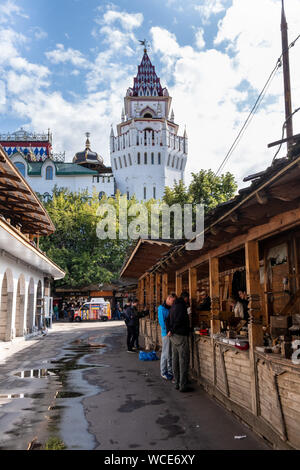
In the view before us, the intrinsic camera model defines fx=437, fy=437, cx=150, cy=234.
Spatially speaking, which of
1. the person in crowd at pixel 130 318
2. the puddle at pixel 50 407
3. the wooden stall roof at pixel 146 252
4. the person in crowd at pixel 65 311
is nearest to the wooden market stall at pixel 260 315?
the puddle at pixel 50 407

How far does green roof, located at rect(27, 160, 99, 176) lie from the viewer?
61.0m

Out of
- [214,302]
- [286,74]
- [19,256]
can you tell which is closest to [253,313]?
[214,302]

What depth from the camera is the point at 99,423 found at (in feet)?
20.0

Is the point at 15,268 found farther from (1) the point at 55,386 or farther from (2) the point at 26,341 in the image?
(1) the point at 55,386

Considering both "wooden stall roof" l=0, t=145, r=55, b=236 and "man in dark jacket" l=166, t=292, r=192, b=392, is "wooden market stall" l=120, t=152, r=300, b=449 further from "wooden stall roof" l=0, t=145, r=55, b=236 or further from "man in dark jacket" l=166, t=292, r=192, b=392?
"wooden stall roof" l=0, t=145, r=55, b=236

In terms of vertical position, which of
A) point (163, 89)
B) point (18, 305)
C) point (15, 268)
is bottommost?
point (18, 305)

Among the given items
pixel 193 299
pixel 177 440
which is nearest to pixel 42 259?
pixel 193 299

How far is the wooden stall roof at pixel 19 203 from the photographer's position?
1298 centimetres

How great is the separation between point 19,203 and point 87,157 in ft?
166

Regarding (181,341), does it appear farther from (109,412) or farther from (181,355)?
(109,412)

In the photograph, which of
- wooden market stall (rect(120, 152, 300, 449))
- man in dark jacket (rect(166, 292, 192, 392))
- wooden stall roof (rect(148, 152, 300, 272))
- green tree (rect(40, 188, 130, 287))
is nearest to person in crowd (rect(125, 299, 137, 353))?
wooden market stall (rect(120, 152, 300, 449))

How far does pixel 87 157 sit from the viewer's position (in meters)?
66.6
